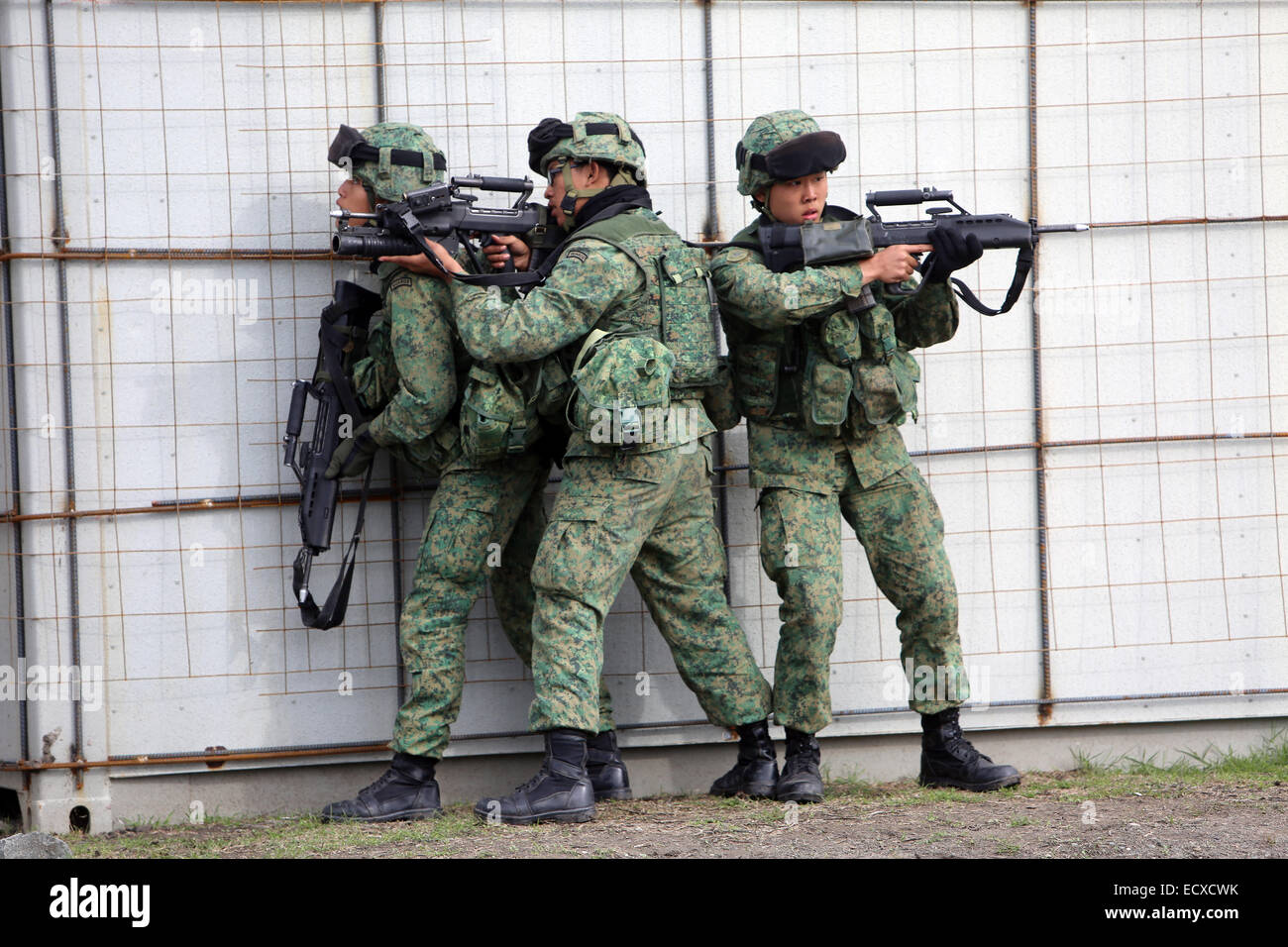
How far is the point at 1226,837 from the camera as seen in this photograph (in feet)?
15.1

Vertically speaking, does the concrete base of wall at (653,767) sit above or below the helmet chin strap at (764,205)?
below

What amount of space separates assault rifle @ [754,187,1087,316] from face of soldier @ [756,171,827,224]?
6cm

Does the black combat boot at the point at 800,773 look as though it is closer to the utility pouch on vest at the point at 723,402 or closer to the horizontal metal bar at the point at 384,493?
the horizontal metal bar at the point at 384,493

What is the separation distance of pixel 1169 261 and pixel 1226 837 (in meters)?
2.52

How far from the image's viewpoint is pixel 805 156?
492 centimetres

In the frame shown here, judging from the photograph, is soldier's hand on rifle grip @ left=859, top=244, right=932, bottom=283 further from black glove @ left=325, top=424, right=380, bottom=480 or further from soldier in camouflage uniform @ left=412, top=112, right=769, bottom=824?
black glove @ left=325, top=424, right=380, bottom=480

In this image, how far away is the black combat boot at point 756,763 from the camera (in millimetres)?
5219

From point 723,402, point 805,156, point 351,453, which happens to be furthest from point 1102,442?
point 351,453

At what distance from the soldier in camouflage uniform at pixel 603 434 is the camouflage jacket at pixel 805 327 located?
0.18m

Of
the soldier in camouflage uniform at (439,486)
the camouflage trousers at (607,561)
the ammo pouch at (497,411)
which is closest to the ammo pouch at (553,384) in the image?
the ammo pouch at (497,411)

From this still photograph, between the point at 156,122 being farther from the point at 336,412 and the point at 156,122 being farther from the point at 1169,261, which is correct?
the point at 1169,261

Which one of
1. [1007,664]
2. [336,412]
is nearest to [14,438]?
[336,412]

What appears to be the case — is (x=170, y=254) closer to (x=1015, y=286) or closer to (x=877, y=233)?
(x=877, y=233)

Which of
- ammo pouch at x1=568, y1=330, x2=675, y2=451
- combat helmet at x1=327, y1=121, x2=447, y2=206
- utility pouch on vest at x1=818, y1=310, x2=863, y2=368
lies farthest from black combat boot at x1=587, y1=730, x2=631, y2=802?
combat helmet at x1=327, y1=121, x2=447, y2=206
